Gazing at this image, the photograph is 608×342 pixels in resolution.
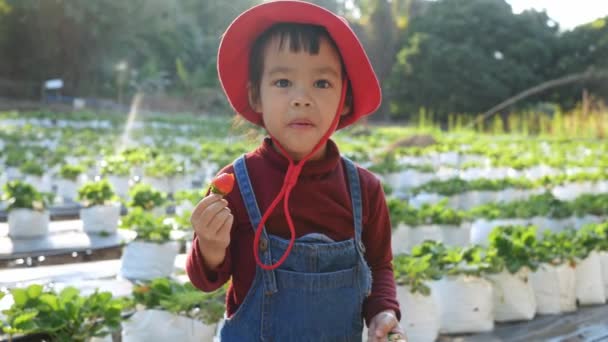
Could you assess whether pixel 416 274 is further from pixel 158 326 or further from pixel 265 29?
pixel 265 29

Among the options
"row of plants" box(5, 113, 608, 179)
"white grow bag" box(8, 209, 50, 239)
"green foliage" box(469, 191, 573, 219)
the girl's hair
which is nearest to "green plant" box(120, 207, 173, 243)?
"white grow bag" box(8, 209, 50, 239)

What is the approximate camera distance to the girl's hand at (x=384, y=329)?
1696mm

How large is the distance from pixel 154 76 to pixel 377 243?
1316 inches

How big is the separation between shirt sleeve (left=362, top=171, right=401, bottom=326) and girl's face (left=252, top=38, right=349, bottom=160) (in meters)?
0.26

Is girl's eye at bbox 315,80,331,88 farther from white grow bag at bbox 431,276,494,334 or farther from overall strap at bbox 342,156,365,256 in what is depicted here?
white grow bag at bbox 431,276,494,334

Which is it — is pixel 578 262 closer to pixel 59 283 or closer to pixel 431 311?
pixel 431 311

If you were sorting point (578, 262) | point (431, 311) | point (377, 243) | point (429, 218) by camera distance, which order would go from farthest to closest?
1. point (429, 218)
2. point (578, 262)
3. point (431, 311)
4. point (377, 243)

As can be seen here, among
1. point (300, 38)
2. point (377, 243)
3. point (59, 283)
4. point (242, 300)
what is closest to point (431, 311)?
point (377, 243)

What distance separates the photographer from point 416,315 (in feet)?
10.6

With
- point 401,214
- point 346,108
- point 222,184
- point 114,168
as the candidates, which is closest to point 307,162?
point 346,108

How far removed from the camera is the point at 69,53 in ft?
110

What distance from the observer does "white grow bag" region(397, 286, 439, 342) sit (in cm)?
322

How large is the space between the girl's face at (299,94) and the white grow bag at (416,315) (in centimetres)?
170

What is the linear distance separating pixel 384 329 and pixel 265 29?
0.88 m
